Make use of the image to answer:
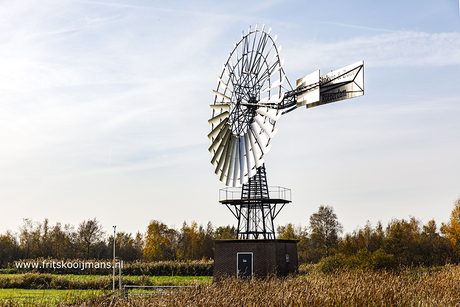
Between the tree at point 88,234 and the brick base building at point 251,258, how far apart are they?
1486 inches

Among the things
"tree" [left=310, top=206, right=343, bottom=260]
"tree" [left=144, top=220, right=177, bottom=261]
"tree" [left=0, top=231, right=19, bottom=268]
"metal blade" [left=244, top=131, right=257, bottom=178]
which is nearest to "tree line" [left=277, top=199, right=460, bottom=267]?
"tree" [left=310, top=206, right=343, bottom=260]

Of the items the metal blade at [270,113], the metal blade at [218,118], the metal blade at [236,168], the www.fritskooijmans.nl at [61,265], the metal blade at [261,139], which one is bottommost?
the www.fritskooijmans.nl at [61,265]

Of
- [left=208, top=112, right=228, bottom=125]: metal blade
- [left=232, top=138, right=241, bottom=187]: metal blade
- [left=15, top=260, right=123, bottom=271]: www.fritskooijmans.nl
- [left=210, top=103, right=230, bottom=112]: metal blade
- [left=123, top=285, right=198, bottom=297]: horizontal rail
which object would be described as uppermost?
[left=210, top=103, right=230, bottom=112]: metal blade

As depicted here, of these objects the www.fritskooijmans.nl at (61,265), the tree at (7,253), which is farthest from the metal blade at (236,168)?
the tree at (7,253)

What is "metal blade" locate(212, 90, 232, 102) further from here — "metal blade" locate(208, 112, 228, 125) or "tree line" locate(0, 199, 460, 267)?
"tree line" locate(0, 199, 460, 267)

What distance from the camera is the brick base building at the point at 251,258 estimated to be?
24078mm

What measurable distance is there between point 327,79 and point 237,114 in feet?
Result: 24.2

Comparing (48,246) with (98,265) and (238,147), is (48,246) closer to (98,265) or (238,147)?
(98,265)

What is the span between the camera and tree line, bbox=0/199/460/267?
4250cm

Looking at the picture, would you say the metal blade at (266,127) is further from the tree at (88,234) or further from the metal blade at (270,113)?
the tree at (88,234)

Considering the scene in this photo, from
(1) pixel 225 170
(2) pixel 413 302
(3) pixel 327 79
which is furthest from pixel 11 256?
(2) pixel 413 302

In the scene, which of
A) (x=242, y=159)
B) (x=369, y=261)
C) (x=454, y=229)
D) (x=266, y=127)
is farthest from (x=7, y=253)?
(x=454, y=229)

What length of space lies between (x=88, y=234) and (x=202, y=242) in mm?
19066

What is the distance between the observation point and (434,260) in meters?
37.8
